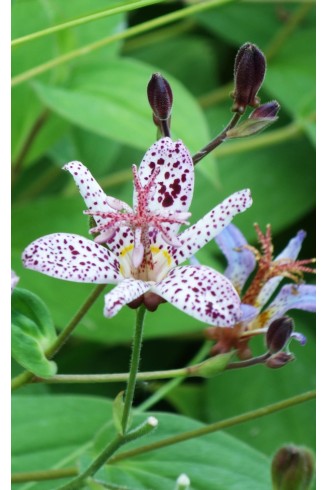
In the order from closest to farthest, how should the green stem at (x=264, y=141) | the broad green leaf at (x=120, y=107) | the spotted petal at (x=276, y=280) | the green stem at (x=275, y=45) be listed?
the spotted petal at (x=276, y=280)
the broad green leaf at (x=120, y=107)
the green stem at (x=264, y=141)
the green stem at (x=275, y=45)

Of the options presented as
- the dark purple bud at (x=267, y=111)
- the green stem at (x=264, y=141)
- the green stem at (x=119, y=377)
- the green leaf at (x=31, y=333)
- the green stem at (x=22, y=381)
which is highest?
the dark purple bud at (x=267, y=111)

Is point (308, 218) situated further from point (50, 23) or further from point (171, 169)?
point (171, 169)

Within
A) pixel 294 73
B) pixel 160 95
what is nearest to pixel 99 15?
pixel 160 95

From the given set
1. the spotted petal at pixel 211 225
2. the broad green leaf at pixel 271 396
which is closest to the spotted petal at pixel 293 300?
the spotted petal at pixel 211 225

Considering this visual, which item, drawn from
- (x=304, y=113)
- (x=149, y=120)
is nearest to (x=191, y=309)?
(x=149, y=120)

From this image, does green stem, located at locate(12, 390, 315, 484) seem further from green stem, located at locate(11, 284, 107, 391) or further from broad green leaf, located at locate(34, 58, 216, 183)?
broad green leaf, located at locate(34, 58, 216, 183)

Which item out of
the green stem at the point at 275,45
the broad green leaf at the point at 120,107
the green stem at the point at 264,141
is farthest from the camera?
the green stem at the point at 275,45

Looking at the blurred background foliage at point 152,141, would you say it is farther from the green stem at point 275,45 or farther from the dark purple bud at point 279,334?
the dark purple bud at point 279,334
